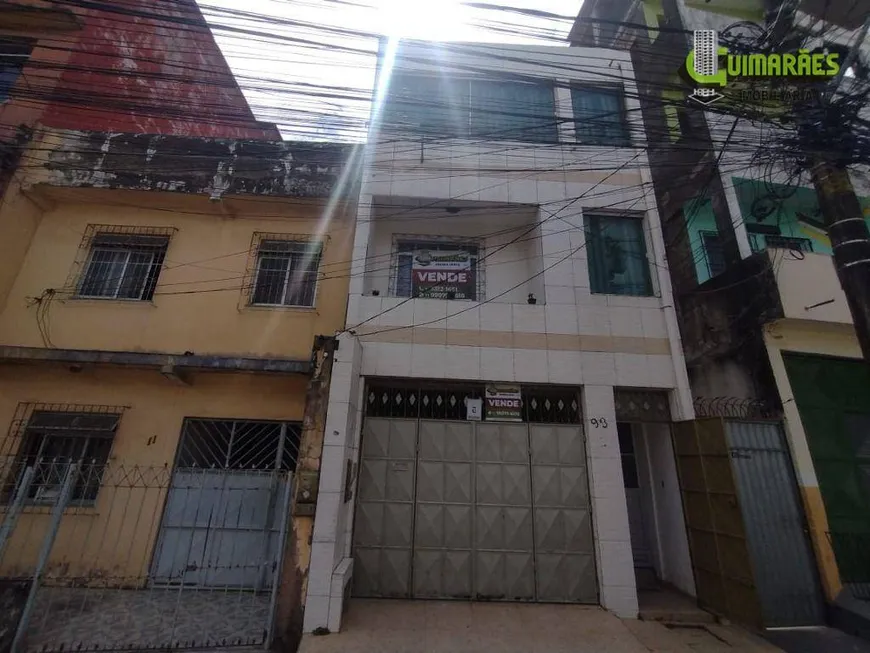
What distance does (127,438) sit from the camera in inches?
246

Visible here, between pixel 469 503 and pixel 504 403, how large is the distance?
60.1 inches

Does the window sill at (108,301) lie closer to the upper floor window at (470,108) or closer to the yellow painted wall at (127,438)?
the yellow painted wall at (127,438)

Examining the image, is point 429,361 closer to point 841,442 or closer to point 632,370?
point 632,370

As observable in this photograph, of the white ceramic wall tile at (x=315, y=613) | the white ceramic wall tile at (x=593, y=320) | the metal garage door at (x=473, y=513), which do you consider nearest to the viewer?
the white ceramic wall tile at (x=315, y=613)

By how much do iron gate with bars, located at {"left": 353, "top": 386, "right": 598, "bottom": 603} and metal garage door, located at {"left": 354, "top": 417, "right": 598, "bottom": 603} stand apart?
0.5 inches

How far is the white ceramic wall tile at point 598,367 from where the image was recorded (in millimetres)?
5961

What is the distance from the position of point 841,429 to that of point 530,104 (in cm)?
757

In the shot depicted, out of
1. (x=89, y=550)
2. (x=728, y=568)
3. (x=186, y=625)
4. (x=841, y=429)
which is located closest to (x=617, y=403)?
(x=728, y=568)

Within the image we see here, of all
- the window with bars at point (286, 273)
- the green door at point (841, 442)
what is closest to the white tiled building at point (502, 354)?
the window with bars at point (286, 273)

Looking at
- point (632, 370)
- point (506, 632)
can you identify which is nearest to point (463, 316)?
point (632, 370)

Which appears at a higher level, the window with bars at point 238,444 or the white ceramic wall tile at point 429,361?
the white ceramic wall tile at point 429,361

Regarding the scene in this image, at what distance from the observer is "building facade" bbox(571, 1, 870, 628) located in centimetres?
516

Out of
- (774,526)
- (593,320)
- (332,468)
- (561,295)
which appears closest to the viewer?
(332,468)

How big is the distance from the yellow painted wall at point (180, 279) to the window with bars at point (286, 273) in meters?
0.21
